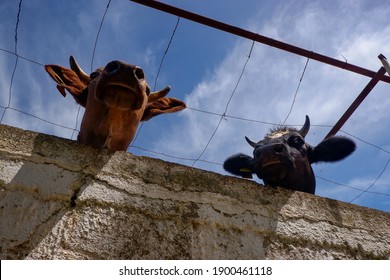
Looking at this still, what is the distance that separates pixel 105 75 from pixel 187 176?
2.50ft

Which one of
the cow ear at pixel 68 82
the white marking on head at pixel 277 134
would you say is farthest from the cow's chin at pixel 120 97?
the white marking on head at pixel 277 134

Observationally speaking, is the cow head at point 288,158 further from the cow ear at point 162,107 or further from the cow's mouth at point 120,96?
the cow's mouth at point 120,96

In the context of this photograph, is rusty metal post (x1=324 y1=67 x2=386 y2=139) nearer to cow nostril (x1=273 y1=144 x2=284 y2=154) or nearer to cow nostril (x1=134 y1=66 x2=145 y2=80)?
cow nostril (x1=273 y1=144 x2=284 y2=154)

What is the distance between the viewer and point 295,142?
11.3 ft

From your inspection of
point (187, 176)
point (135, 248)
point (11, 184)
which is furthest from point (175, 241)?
point (11, 184)

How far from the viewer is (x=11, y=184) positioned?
1.73 metres

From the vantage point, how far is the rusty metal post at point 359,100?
16.3 feet

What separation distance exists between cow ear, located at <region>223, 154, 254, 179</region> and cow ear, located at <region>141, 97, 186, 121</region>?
3.19ft

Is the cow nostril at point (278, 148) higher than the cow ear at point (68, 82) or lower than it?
lower

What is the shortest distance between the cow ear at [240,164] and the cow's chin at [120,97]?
180 cm

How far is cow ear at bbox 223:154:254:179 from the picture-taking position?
12.8 ft

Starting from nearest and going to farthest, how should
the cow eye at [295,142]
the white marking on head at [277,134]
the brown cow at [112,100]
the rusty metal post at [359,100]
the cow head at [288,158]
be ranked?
1. the brown cow at [112,100]
2. the cow head at [288,158]
3. the cow eye at [295,142]
4. the white marking on head at [277,134]
5. the rusty metal post at [359,100]

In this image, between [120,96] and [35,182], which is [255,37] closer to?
[120,96]

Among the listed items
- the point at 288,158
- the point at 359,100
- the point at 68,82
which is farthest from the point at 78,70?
the point at 359,100
